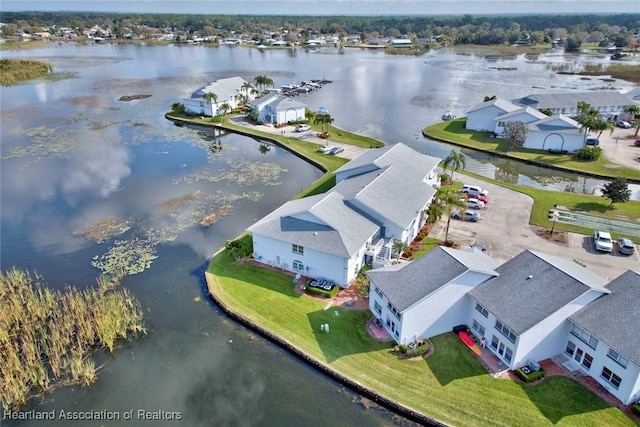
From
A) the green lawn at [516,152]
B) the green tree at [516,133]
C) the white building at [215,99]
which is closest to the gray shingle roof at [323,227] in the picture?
the green lawn at [516,152]

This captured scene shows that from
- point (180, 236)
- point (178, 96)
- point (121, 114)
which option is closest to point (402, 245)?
point (180, 236)

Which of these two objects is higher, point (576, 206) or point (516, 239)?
point (576, 206)

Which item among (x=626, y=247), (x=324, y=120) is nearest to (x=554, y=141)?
(x=626, y=247)

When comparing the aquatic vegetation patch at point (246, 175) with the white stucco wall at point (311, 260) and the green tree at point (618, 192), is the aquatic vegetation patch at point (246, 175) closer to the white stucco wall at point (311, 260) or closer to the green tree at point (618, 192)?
the white stucco wall at point (311, 260)

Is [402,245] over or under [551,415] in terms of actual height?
over

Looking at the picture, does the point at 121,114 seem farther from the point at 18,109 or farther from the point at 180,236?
the point at 180,236

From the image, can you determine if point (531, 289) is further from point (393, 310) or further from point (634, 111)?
point (634, 111)
